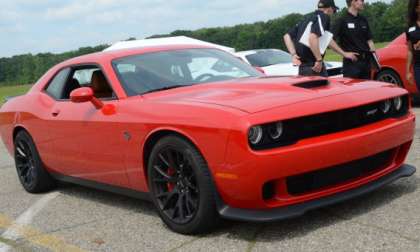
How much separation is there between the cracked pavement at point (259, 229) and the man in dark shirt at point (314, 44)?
1920 mm

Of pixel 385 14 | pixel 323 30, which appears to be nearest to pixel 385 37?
pixel 385 14

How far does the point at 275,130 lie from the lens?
12.4 feet

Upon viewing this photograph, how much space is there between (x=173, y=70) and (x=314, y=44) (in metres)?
2.32

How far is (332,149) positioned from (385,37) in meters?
69.7

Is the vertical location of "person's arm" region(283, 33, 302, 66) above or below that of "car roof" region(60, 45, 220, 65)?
below

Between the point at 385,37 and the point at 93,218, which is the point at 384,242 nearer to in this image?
the point at 93,218

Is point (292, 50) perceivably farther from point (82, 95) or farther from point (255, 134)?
point (255, 134)

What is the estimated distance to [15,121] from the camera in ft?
20.8

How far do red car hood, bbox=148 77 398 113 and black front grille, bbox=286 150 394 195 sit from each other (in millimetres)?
469

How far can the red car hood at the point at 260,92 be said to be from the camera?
390 cm

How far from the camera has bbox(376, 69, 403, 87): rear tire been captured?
991 cm

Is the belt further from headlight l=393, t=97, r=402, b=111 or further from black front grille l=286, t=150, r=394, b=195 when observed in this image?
black front grille l=286, t=150, r=394, b=195

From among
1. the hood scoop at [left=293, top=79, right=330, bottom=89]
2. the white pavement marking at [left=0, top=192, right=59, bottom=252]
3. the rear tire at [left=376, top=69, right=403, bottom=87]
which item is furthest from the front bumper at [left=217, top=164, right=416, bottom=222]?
the rear tire at [left=376, top=69, right=403, bottom=87]

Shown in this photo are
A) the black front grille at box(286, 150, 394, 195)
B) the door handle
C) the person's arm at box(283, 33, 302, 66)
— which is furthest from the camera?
the person's arm at box(283, 33, 302, 66)
